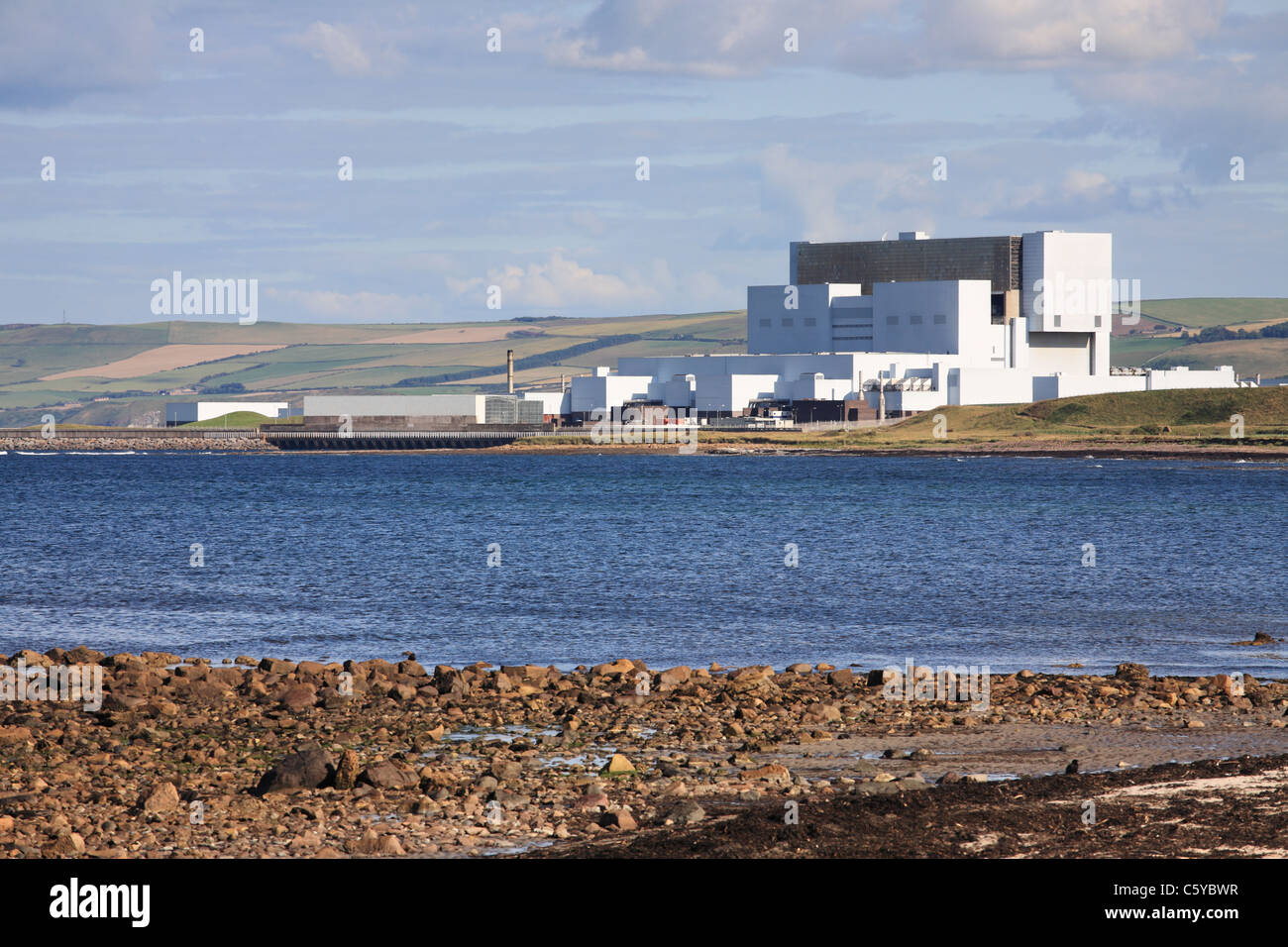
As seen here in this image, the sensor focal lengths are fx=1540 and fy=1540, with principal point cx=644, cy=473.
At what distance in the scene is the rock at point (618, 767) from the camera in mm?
16500

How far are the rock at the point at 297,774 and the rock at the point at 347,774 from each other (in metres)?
0.13

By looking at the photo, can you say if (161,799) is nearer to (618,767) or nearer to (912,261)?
(618,767)

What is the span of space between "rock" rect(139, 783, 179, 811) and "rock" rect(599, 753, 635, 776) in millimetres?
4462

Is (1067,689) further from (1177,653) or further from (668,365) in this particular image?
(668,365)

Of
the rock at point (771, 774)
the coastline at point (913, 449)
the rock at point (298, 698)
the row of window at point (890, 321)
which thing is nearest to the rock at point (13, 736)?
the rock at point (298, 698)

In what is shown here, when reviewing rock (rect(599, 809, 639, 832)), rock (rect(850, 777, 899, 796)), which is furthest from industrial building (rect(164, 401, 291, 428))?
rock (rect(599, 809, 639, 832))

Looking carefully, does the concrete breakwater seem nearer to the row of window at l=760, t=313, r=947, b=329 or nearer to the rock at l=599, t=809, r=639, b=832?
the row of window at l=760, t=313, r=947, b=329

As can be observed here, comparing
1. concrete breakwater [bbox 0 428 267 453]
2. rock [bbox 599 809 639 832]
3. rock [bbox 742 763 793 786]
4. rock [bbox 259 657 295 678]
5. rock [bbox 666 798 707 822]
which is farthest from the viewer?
concrete breakwater [bbox 0 428 267 453]

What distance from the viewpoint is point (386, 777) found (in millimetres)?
15383

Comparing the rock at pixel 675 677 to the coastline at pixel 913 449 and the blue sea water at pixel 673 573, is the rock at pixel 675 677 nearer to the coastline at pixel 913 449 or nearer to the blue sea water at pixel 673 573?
the blue sea water at pixel 673 573

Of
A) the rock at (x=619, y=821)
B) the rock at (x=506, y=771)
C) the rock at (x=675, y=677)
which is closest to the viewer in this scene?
the rock at (x=619, y=821)

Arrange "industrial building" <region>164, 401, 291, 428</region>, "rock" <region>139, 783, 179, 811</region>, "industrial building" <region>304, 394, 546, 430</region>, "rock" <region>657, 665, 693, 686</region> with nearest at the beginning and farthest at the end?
"rock" <region>139, 783, 179, 811</region> → "rock" <region>657, 665, 693, 686</region> → "industrial building" <region>304, 394, 546, 430</region> → "industrial building" <region>164, 401, 291, 428</region>

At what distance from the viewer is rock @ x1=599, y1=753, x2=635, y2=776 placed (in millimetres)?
16500
